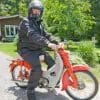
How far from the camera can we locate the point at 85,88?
21.6 ft

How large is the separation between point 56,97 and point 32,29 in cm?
152

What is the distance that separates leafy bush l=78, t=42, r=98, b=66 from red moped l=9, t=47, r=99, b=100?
635cm

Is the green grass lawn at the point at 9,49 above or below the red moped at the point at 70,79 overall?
below

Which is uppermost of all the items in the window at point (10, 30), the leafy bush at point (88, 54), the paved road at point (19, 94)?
the paved road at point (19, 94)

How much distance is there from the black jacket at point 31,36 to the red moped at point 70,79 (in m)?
0.45

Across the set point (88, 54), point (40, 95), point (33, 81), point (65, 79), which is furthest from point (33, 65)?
A: point (88, 54)

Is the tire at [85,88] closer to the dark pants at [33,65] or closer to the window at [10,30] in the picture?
the dark pants at [33,65]

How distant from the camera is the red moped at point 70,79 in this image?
6426 mm

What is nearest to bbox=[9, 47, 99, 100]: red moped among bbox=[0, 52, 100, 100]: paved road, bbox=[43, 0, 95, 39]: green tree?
bbox=[0, 52, 100, 100]: paved road

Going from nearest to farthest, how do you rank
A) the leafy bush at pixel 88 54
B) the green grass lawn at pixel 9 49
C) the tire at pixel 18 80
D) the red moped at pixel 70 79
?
the red moped at pixel 70 79
the tire at pixel 18 80
the leafy bush at pixel 88 54
the green grass lawn at pixel 9 49

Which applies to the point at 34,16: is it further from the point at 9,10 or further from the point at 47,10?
the point at 9,10

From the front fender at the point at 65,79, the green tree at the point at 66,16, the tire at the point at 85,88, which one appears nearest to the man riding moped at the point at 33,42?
the front fender at the point at 65,79

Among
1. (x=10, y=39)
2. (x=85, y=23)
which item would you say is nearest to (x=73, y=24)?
(x=85, y=23)

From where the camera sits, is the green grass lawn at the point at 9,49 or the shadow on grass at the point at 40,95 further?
the green grass lawn at the point at 9,49
